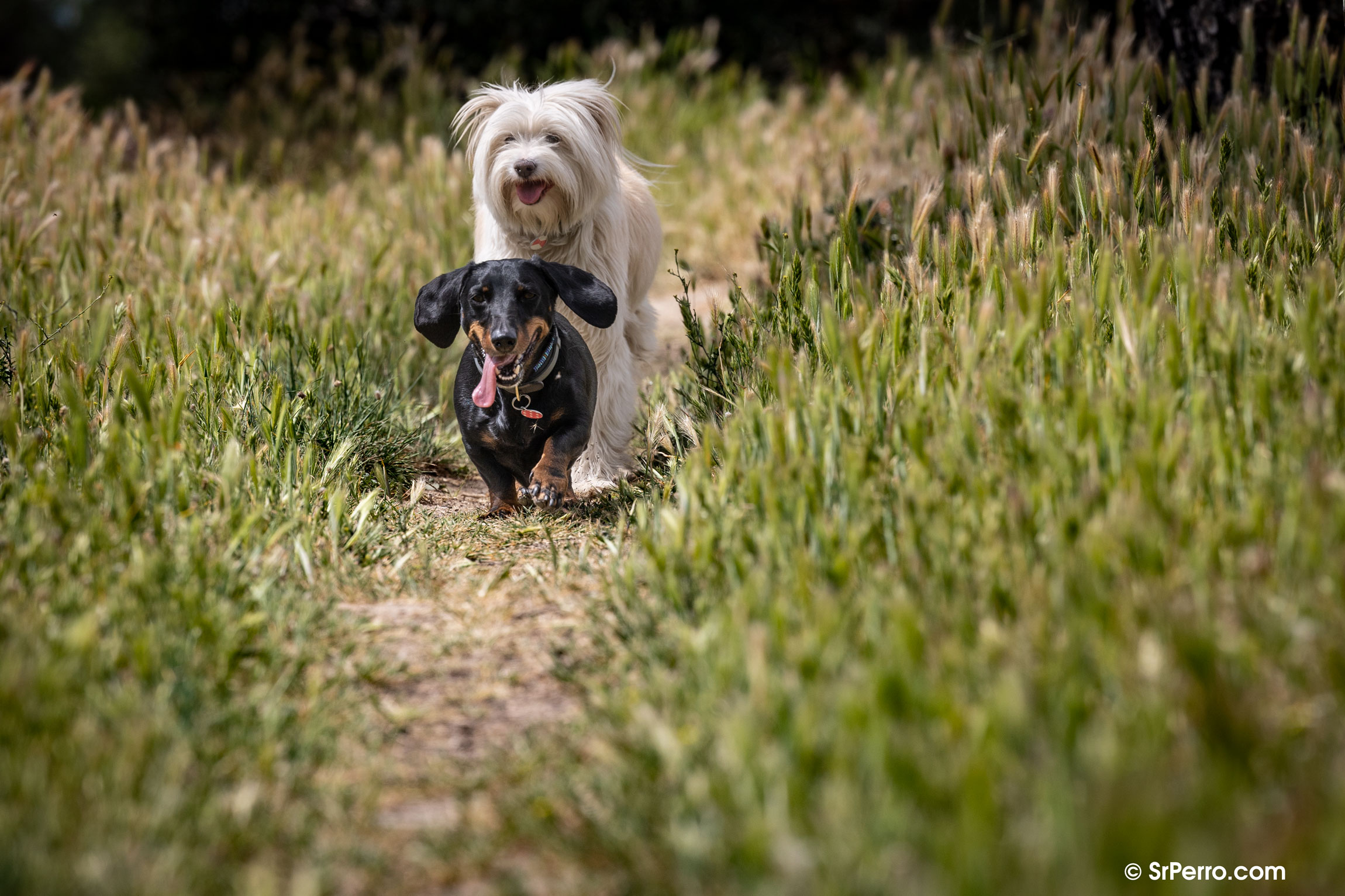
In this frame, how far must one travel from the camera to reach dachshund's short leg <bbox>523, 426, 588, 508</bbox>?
386 centimetres

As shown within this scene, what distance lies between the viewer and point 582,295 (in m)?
3.83

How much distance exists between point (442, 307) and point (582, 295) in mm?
454

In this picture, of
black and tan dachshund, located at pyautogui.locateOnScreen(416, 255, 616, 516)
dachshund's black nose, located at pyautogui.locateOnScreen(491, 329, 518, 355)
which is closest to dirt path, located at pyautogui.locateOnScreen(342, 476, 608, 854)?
black and tan dachshund, located at pyautogui.locateOnScreen(416, 255, 616, 516)

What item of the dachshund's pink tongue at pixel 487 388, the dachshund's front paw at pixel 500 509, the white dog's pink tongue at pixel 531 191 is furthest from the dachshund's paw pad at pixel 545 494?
the white dog's pink tongue at pixel 531 191

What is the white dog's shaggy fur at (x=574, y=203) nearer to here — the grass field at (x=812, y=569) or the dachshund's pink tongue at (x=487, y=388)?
the grass field at (x=812, y=569)

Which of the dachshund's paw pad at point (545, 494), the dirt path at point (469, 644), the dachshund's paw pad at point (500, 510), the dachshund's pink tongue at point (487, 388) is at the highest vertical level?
the dachshund's pink tongue at point (487, 388)

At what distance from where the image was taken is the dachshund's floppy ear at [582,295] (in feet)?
12.5

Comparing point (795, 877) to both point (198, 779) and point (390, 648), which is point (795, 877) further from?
point (390, 648)

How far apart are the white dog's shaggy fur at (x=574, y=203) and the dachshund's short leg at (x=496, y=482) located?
1.38ft

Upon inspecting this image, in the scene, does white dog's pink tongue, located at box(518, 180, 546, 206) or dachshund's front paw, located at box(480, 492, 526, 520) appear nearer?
dachshund's front paw, located at box(480, 492, 526, 520)

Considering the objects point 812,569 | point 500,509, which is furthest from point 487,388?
point 812,569

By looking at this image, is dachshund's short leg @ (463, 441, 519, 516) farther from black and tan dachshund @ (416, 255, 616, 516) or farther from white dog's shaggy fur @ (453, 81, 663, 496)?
white dog's shaggy fur @ (453, 81, 663, 496)

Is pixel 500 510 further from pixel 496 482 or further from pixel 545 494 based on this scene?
pixel 545 494

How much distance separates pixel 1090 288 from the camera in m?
3.58
